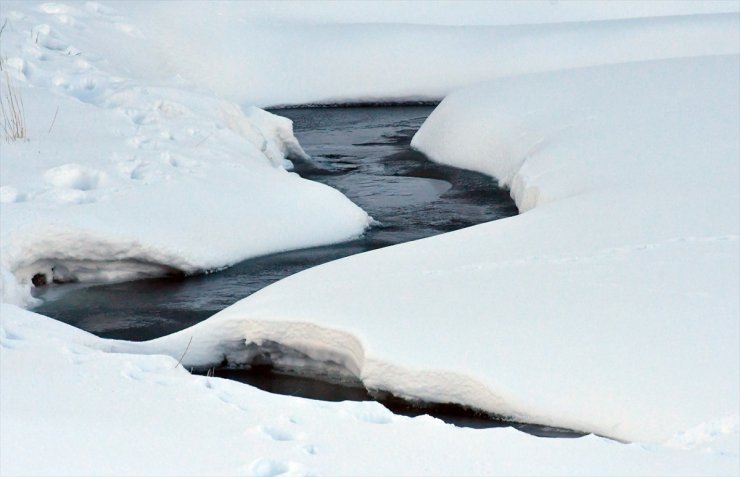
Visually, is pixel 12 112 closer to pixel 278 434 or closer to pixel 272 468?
pixel 278 434

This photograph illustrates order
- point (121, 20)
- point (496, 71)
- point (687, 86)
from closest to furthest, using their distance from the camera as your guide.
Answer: point (687, 86), point (121, 20), point (496, 71)

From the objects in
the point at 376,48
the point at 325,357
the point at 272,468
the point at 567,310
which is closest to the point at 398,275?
the point at 325,357

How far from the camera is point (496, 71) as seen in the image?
42.9ft

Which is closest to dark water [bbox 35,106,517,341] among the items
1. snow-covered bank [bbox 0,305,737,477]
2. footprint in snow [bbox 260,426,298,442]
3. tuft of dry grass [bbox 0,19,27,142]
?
tuft of dry grass [bbox 0,19,27,142]

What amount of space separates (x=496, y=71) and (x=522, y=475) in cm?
1065

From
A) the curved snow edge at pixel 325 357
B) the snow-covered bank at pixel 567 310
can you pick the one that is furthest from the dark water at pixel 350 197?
the snow-covered bank at pixel 567 310

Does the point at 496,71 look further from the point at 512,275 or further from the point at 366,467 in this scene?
the point at 366,467

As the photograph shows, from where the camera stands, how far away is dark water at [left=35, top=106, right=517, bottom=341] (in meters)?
5.33

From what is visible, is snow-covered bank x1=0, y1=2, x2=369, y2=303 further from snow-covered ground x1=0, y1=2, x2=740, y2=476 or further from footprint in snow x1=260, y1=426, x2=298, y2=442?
footprint in snow x1=260, y1=426, x2=298, y2=442

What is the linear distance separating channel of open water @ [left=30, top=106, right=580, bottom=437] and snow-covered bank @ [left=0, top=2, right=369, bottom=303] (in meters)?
0.15

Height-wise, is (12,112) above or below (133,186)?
above

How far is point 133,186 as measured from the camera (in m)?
6.11

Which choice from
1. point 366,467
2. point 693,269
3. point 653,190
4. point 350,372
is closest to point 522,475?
point 366,467

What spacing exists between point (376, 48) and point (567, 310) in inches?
370
